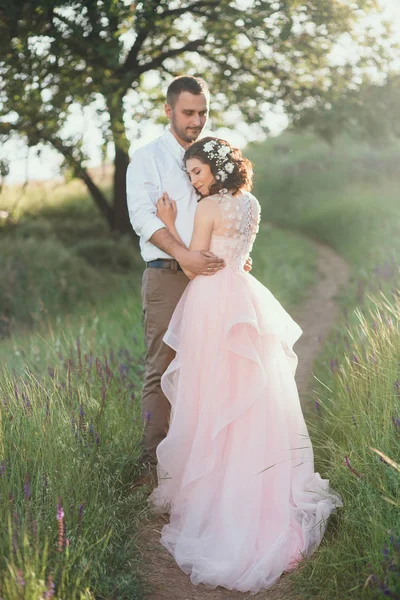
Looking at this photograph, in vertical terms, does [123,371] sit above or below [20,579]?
below

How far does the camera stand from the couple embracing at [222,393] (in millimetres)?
3967

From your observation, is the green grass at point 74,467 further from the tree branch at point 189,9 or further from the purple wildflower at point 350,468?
the tree branch at point 189,9

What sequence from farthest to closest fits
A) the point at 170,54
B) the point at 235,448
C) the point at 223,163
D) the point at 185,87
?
the point at 170,54 → the point at 185,87 → the point at 223,163 → the point at 235,448

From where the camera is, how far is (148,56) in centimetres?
1145

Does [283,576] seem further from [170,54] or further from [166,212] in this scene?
[170,54]

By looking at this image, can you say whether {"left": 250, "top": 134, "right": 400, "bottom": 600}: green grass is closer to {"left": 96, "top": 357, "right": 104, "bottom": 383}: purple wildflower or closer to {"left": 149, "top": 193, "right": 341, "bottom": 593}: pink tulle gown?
{"left": 149, "top": 193, "right": 341, "bottom": 593}: pink tulle gown

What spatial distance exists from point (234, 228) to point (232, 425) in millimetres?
1197

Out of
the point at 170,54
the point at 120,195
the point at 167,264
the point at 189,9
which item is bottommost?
the point at 120,195

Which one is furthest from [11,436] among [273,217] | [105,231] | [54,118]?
[273,217]

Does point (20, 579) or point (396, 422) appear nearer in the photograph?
point (20, 579)

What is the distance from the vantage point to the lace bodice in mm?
4398

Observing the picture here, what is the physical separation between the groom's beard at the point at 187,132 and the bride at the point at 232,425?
44 centimetres

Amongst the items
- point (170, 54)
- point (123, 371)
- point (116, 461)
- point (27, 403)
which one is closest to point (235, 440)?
point (116, 461)

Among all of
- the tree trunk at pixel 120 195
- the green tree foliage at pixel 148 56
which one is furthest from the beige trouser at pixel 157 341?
the tree trunk at pixel 120 195
